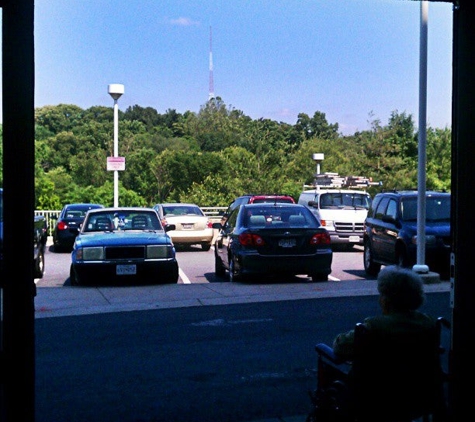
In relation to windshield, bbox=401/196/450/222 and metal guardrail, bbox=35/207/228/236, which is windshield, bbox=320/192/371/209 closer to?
metal guardrail, bbox=35/207/228/236

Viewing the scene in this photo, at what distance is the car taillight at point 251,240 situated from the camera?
14000 millimetres

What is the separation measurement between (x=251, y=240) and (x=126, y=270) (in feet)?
7.33

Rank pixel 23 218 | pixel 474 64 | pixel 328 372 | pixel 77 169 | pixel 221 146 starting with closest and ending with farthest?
1. pixel 23 218
2. pixel 474 64
3. pixel 328 372
4. pixel 77 169
5. pixel 221 146

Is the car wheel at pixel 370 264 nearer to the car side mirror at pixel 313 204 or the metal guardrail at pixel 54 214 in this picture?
the car side mirror at pixel 313 204

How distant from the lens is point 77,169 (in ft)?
151

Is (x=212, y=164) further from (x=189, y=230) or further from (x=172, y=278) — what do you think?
(x=172, y=278)

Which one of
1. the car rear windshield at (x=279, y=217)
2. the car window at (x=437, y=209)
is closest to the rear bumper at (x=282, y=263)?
the car rear windshield at (x=279, y=217)

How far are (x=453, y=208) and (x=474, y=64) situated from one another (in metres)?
0.80

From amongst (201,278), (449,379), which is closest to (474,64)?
(449,379)

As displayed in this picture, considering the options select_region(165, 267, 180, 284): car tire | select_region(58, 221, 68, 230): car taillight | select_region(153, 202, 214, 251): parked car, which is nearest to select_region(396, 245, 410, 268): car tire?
select_region(165, 267, 180, 284): car tire

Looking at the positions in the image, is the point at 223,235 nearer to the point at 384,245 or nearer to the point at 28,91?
the point at 384,245

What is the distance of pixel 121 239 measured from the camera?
13.9 meters

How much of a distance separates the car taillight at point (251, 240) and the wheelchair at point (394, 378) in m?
9.73

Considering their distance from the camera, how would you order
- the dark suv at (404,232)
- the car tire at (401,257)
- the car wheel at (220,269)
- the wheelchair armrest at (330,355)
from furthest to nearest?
the car wheel at (220,269) < the car tire at (401,257) < the dark suv at (404,232) < the wheelchair armrest at (330,355)
